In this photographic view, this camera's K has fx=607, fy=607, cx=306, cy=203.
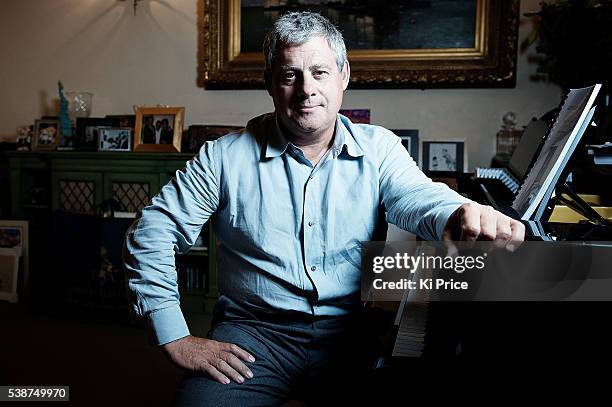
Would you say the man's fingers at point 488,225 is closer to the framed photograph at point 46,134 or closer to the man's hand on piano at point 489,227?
the man's hand on piano at point 489,227

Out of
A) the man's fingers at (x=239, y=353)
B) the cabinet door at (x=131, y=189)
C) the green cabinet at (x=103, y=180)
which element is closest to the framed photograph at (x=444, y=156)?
the green cabinet at (x=103, y=180)

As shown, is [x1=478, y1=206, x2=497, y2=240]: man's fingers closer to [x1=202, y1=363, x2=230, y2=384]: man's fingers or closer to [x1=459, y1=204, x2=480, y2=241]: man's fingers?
[x1=459, y1=204, x2=480, y2=241]: man's fingers

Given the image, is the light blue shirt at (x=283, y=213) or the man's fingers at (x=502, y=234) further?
the light blue shirt at (x=283, y=213)

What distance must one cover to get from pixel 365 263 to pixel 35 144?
3001 mm

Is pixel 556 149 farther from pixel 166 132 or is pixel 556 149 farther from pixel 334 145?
pixel 166 132

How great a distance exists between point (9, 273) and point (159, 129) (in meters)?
1.33

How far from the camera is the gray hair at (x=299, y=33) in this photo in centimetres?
143

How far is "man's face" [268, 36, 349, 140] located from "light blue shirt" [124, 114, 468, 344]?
0.23ft

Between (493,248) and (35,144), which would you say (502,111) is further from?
(35,144)

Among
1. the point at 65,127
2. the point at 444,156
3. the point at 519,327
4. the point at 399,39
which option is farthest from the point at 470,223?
the point at 65,127

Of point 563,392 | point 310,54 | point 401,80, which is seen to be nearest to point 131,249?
point 310,54

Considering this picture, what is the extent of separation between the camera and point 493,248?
927 mm

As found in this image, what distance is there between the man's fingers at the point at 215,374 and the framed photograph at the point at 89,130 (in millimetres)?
2647

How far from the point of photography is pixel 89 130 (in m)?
3.69
